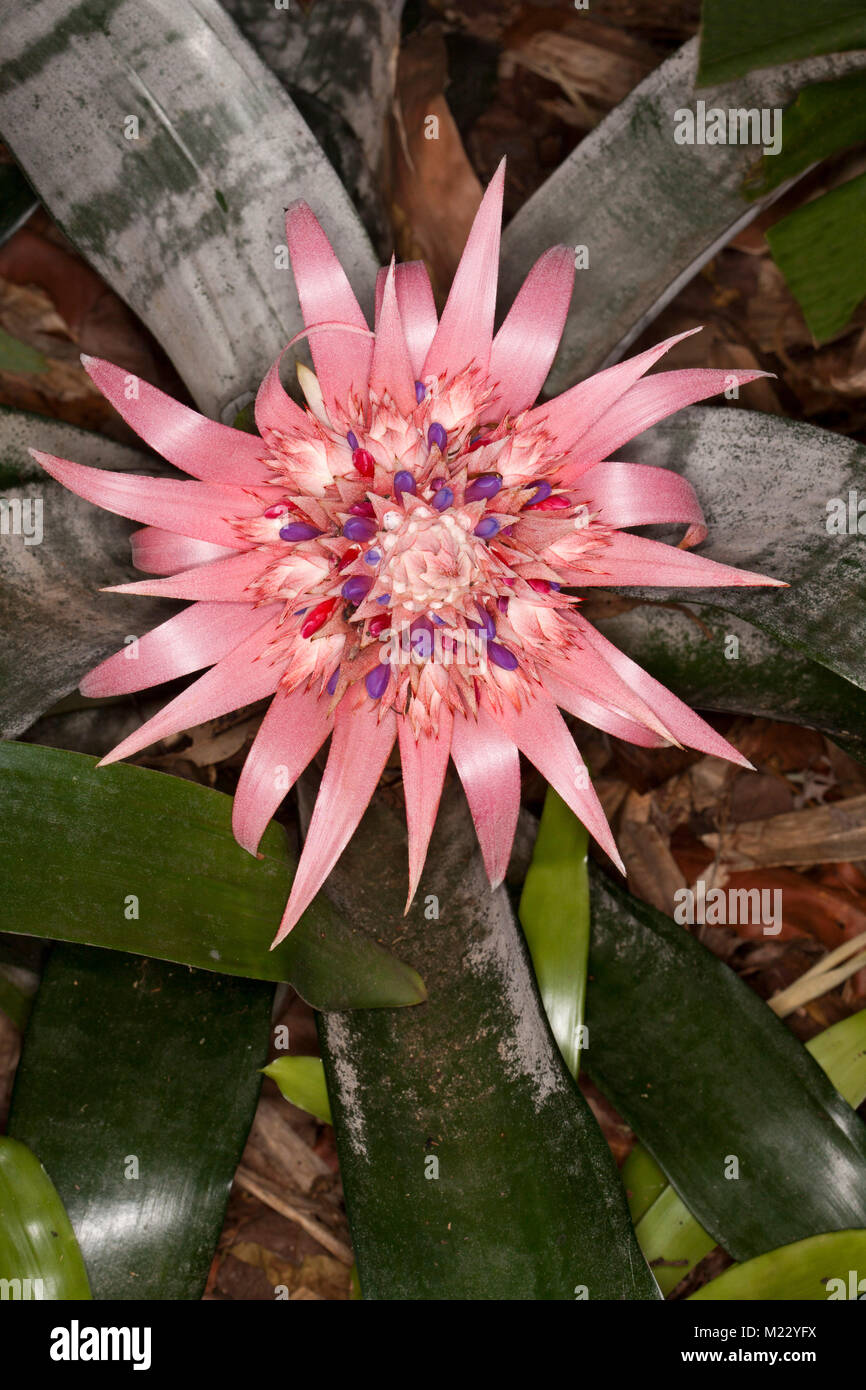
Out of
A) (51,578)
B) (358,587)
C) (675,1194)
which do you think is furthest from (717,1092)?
(51,578)

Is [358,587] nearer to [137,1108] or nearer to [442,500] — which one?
[442,500]

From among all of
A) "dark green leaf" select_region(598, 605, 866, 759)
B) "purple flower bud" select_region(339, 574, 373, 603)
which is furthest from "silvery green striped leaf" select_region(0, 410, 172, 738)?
"dark green leaf" select_region(598, 605, 866, 759)

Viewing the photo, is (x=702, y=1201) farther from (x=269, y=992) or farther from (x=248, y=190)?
(x=248, y=190)

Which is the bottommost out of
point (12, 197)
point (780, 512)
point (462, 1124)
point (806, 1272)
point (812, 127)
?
point (806, 1272)

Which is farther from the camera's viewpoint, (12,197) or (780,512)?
(12,197)

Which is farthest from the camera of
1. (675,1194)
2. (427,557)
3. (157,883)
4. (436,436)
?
(675,1194)

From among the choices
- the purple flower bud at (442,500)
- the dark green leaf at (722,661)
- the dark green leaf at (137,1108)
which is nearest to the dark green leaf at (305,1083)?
the dark green leaf at (137,1108)
